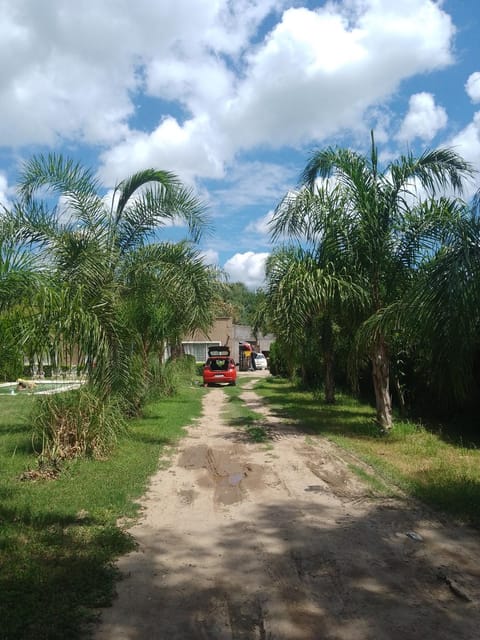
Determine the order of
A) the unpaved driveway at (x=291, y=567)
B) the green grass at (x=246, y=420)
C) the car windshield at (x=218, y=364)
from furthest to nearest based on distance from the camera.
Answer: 1. the car windshield at (x=218, y=364)
2. the green grass at (x=246, y=420)
3. the unpaved driveway at (x=291, y=567)

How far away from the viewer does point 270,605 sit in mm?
3822

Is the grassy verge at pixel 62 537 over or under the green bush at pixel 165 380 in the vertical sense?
under

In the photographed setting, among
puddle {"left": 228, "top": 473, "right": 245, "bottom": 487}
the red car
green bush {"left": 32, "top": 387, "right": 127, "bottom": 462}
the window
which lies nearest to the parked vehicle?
the window

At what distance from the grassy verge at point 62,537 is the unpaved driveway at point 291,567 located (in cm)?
21

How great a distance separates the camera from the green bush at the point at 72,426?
327 inches

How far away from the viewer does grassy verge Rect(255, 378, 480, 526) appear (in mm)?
6465

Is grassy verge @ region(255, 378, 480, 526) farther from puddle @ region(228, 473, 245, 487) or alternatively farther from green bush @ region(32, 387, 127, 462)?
green bush @ region(32, 387, 127, 462)

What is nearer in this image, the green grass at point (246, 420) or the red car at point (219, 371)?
the green grass at point (246, 420)

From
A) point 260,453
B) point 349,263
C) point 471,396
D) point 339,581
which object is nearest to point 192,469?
point 260,453

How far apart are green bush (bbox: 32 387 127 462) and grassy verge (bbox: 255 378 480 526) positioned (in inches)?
164

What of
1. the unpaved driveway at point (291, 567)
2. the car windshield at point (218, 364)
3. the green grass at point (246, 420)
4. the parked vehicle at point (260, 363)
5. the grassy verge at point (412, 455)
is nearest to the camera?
the unpaved driveway at point (291, 567)

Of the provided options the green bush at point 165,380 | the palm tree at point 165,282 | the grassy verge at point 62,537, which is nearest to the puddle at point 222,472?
the grassy verge at point 62,537

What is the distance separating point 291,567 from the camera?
4.47 m

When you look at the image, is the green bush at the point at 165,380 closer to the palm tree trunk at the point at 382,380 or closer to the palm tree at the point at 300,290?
the palm tree at the point at 300,290
